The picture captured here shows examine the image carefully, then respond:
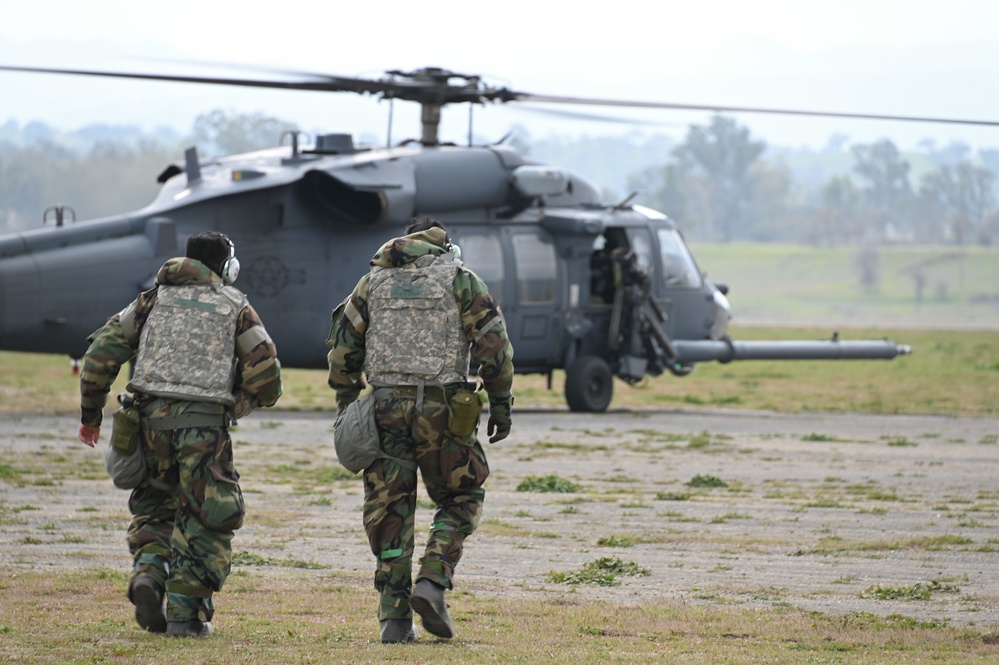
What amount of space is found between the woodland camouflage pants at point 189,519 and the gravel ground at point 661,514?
1.63 m

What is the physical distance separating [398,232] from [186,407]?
11340 millimetres

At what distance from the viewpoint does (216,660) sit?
595cm

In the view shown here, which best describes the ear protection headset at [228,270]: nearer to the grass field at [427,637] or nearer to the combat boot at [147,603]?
the combat boot at [147,603]

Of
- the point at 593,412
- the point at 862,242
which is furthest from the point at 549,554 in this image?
the point at 862,242

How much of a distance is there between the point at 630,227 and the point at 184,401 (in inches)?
528

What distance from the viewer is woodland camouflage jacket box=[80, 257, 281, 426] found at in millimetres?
7125

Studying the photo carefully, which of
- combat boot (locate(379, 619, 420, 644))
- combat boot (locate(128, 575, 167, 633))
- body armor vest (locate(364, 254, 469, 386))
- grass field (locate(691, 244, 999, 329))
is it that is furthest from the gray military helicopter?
grass field (locate(691, 244, 999, 329))

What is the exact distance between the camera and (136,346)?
23.7 ft

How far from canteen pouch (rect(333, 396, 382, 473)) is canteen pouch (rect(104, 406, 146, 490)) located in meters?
0.91

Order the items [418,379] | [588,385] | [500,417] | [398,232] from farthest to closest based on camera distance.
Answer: [588,385], [398,232], [500,417], [418,379]

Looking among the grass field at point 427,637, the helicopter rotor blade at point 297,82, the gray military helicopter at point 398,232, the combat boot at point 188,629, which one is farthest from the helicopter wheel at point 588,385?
the combat boot at point 188,629

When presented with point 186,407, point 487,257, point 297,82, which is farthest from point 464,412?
point 487,257

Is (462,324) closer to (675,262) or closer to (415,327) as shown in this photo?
(415,327)

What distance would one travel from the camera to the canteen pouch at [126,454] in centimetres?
695
